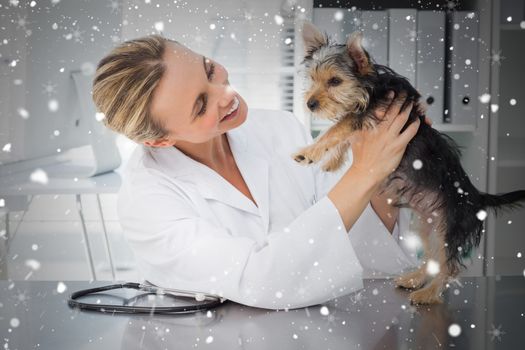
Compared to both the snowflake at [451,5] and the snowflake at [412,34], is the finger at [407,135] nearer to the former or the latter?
the snowflake at [412,34]

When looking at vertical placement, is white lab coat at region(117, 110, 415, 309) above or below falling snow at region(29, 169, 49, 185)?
above

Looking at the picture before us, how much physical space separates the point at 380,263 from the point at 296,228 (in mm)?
471

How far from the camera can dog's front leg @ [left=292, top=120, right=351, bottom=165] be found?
1434mm

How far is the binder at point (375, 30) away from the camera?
10.4 feet

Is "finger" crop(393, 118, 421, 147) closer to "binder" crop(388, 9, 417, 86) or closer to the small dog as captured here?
the small dog

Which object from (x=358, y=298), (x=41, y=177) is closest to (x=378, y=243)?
(x=358, y=298)

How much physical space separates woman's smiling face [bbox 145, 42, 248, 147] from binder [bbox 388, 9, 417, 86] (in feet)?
6.01

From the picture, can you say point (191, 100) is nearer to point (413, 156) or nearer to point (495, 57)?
point (413, 156)

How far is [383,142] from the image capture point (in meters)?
1.36

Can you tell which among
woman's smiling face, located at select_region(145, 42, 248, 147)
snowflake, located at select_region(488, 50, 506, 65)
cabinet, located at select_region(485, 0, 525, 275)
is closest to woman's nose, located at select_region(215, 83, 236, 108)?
woman's smiling face, located at select_region(145, 42, 248, 147)

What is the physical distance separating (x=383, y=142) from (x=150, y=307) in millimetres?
575

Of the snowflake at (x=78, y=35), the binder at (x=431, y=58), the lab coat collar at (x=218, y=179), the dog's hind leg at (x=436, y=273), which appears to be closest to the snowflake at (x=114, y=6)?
the snowflake at (x=78, y=35)

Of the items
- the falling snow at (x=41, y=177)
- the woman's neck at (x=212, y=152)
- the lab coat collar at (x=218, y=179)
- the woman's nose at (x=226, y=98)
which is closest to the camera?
the woman's nose at (x=226, y=98)

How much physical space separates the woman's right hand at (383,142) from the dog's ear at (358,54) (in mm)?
79
